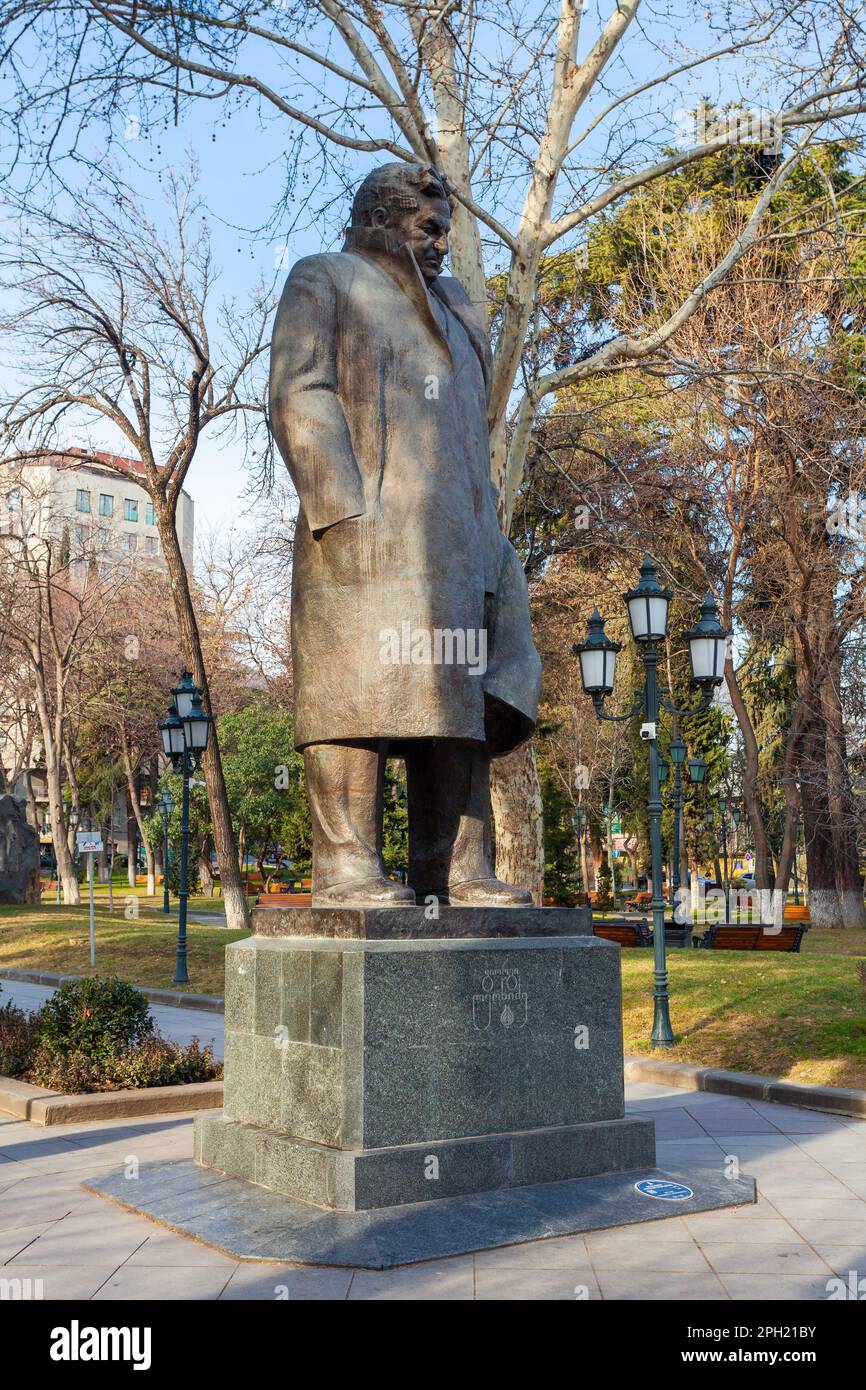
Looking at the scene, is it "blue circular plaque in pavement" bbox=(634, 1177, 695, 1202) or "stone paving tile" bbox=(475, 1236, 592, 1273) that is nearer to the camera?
"stone paving tile" bbox=(475, 1236, 592, 1273)

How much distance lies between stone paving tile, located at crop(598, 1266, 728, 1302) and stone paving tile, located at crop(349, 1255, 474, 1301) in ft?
1.56

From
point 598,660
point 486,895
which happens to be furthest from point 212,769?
point 486,895

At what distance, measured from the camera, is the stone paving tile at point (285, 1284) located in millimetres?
4277

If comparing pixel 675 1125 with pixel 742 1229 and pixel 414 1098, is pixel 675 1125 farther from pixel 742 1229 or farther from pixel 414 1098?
pixel 414 1098

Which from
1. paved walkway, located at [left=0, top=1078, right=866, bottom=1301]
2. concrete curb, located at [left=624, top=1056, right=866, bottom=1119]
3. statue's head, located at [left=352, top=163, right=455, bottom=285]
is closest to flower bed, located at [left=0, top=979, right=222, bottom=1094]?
paved walkway, located at [left=0, top=1078, right=866, bottom=1301]

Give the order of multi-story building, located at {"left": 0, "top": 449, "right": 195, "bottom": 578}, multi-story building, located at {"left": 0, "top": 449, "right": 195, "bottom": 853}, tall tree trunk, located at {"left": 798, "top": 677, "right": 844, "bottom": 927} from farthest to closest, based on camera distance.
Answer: multi-story building, located at {"left": 0, "top": 449, "right": 195, "bottom": 853}
multi-story building, located at {"left": 0, "top": 449, "right": 195, "bottom": 578}
tall tree trunk, located at {"left": 798, "top": 677, "right": 844, "bottom": 927}

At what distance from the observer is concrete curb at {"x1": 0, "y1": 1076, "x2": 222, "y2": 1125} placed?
8445 mm

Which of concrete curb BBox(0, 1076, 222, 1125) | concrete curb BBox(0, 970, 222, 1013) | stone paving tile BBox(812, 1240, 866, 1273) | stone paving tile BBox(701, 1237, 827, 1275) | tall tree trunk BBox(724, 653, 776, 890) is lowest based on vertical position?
concrete curb BBox(0, 970, 222, 1013)

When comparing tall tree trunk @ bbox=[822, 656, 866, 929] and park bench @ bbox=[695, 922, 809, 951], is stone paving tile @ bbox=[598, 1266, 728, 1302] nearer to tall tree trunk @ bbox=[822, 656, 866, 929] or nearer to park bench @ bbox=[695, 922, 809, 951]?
park bench @ bbox=[695, 922, 809, 951]

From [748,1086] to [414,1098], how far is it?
498 cm

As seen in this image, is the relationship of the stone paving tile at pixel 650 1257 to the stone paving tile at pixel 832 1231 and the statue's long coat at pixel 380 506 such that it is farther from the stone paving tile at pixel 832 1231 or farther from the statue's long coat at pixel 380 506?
the statue's long coat at pixel 380 506

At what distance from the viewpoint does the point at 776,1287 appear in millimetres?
4516

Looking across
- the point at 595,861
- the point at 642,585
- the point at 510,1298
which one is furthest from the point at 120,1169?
the point at 595,861
